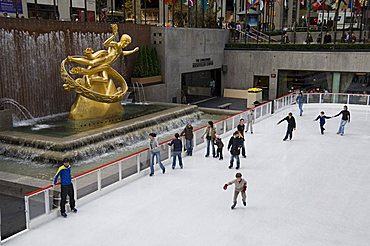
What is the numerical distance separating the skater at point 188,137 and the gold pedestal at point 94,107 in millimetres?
5446

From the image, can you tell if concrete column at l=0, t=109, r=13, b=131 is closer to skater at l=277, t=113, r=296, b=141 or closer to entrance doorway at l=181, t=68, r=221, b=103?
skater at l=277, t=113, r=296, b=141

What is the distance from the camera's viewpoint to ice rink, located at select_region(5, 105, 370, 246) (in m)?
7.52

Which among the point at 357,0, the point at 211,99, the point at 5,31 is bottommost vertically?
the point at 211,99

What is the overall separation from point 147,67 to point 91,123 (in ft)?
27.3

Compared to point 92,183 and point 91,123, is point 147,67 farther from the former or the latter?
point 92,183

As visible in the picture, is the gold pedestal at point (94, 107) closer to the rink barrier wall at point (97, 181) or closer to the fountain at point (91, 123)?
the fountain at point (91, 123)

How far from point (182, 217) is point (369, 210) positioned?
4.14 meters

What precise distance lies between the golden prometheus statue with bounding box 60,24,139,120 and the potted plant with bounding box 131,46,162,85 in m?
5.16

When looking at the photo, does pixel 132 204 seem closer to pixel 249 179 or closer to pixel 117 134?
pixel 249 179

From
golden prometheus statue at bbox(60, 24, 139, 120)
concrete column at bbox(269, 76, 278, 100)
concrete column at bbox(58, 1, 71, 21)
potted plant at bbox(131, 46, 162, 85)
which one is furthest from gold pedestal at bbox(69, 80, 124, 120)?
concrete column at bbox(58, 1, 71, 21)

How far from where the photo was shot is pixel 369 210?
891 cm

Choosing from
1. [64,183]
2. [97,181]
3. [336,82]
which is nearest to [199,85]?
[336,82]

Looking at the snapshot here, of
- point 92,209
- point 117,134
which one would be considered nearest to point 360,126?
point 117,134

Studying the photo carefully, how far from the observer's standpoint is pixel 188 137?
12.8 m
